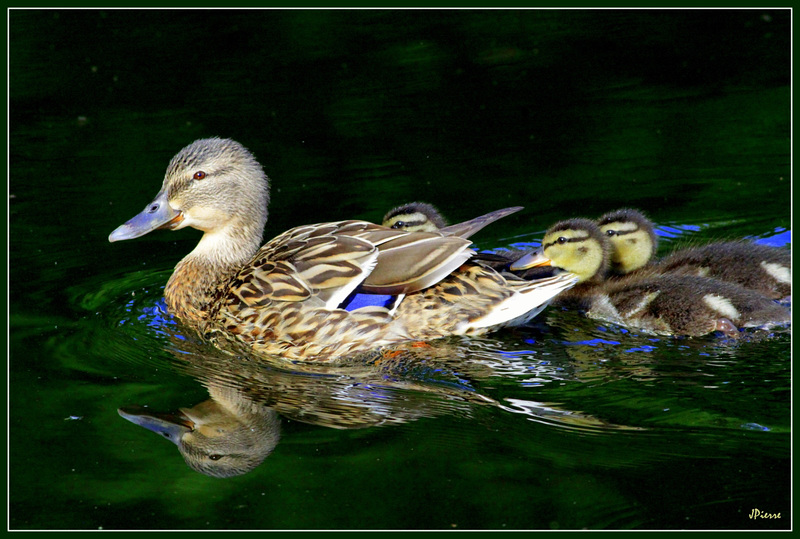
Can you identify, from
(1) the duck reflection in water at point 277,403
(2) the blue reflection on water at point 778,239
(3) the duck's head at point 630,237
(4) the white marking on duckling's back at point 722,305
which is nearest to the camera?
(1) the duck reflection in water at point 277,403

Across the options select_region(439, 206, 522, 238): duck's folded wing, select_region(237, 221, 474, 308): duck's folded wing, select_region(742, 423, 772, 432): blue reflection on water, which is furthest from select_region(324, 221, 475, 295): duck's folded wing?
select_region(742, 423, 772, 432): blue reflection on water

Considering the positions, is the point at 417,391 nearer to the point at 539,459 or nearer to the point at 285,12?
the point at 539,459

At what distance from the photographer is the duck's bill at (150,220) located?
275 inches

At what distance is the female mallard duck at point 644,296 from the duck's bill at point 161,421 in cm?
255

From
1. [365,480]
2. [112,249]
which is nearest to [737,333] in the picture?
[365,480]

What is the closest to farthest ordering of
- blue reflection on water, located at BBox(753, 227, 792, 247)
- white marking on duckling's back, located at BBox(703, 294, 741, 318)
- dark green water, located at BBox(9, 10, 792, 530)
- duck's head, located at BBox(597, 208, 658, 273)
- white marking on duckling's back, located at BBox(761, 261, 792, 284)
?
dark green water, located at BBox(9, 10, 792, 530) < white marking on duckling's back, located at BBox(703, 294, 741, 318) < white marking on duckling's back, located at BBox(761, 261, 792, 284) < duck's head, located at BBox(597, 208, 658, 273) < blue reflection on water, located at BBox(753, 227, 792, 247)

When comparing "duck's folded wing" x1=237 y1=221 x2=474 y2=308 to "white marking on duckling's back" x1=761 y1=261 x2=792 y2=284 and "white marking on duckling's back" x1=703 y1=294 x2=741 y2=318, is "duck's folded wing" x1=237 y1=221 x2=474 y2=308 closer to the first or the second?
"white marking on duckling's back" x1=703 y1=294 x2=741 y2=318

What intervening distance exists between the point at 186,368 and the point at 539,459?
2.32 m

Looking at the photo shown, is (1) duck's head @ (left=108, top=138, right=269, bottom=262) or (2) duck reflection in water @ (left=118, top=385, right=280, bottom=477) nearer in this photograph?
(2) duck reflection in water @ (left=118, top=385, right=280, bottom=477)

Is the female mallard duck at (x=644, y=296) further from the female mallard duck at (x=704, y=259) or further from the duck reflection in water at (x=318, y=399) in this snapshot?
the duck reflection in water at (x=318, y=399)

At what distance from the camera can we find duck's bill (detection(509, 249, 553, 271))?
7.04m

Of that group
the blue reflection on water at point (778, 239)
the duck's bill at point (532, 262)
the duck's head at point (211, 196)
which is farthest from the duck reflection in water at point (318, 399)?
the blue reflection on water at point (778, 239)

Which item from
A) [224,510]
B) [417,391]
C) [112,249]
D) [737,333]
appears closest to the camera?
[224,510]

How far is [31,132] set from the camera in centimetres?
974
